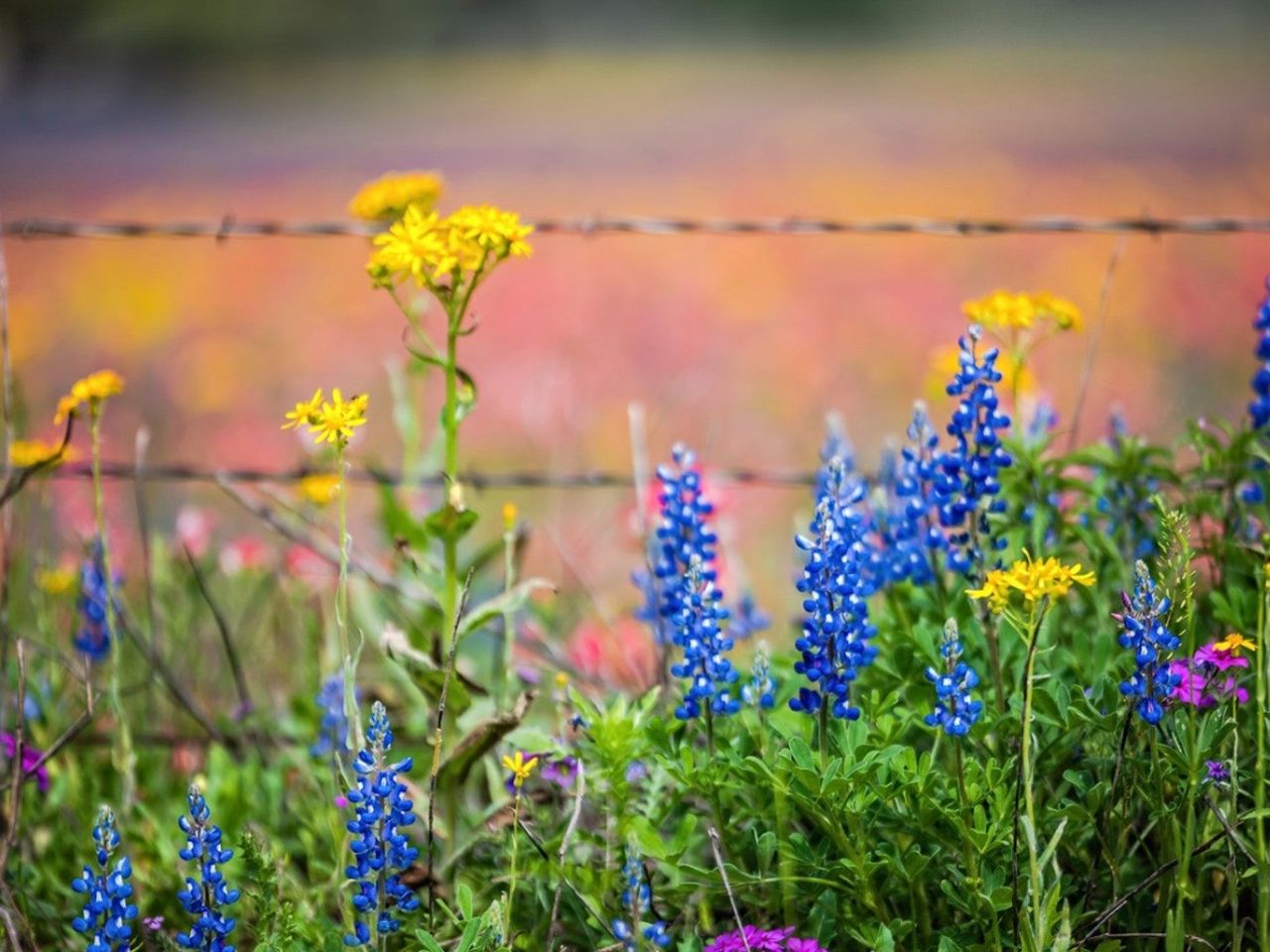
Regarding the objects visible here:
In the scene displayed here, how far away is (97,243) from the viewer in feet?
27.4

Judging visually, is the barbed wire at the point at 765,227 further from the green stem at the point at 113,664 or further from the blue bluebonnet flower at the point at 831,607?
the blue bluebonnet flower at the point at 831,607

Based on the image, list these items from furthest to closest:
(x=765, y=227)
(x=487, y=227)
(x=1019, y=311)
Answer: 1. (x=765, y=227)
2. (x=1019, y=311)
3. (x=487, y=227)

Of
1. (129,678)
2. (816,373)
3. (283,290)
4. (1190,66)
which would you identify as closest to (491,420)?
(816,373)

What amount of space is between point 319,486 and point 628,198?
6.95m

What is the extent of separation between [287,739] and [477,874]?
82cm

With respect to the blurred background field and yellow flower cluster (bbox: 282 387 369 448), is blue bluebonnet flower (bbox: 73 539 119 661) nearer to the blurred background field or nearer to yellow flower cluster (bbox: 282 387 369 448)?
yellow flower cluster (bbox: 282 387 369 448)

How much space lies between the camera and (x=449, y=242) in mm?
1725

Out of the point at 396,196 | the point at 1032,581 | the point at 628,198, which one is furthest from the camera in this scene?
the point at 628,198

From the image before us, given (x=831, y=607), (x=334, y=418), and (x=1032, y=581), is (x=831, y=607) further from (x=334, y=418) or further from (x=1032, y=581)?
(x=334, y=418)

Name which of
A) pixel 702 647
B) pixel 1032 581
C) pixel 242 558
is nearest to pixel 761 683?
pixel 702 647

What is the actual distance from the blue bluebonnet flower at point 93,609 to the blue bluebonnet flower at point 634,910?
1169 millimetres

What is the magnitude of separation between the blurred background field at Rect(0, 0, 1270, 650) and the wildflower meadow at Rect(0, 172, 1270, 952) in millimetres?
1220

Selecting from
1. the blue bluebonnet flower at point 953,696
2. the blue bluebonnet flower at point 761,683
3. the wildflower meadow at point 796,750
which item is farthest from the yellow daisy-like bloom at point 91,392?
the blue bluebonnet flower at point 953,696

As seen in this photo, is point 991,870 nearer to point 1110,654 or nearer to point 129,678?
point 1110,654
